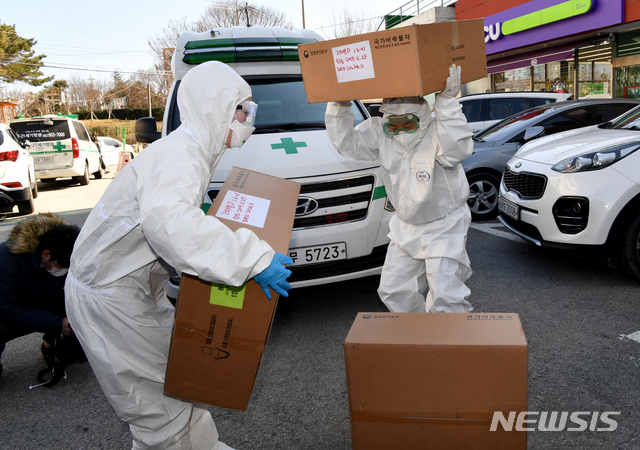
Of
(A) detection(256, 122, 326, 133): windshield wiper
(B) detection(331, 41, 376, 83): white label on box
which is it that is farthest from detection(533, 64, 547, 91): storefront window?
(B) detection(331, 41, 376, 83): white label on box

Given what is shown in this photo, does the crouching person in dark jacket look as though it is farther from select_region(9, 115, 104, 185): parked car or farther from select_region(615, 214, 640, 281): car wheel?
select_region(9, 115, 104, 185): parked car

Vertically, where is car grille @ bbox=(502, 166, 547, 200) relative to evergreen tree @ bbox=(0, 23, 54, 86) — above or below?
below

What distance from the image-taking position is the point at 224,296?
197cm

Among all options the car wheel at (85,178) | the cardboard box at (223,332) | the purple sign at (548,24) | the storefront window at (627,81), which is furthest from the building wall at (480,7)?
the cardboard box at (223,332)

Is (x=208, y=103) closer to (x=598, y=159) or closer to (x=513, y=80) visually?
(x=598, y=159)

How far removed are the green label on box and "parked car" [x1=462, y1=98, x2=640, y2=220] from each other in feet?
18.6

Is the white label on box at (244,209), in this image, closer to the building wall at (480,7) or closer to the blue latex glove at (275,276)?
the blue latex glove at (275,276)

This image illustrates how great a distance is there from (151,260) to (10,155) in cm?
888

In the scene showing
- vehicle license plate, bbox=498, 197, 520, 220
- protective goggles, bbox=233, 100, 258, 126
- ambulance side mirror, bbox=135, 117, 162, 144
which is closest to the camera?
protective goggles, bbox=233, 100, 258, 126

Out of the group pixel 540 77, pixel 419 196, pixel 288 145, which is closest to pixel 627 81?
pixel 540 77

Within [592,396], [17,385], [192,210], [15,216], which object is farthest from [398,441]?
[15,216]

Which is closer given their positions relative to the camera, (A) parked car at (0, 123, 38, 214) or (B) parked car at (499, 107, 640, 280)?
(B) parked car at (499, 107, 640, 280)

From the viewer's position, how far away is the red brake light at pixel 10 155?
928 cm

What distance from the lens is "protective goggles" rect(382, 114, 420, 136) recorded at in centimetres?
299
